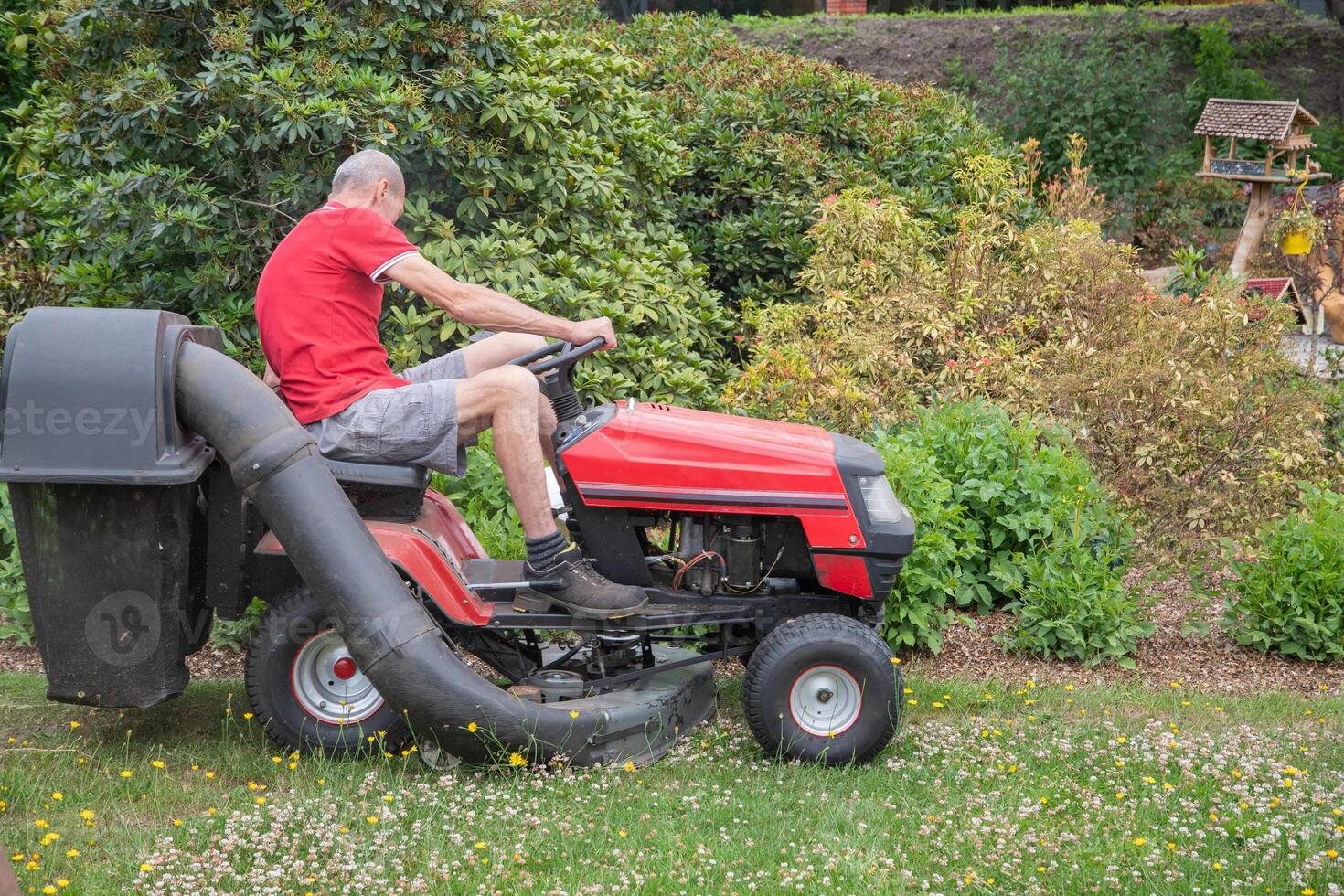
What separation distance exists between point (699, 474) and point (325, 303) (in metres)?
1.29

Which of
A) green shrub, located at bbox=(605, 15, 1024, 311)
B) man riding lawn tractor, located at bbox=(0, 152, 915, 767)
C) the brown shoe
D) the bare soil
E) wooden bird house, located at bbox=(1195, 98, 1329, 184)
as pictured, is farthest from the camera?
the bare soil

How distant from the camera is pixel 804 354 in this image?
22.1 ft

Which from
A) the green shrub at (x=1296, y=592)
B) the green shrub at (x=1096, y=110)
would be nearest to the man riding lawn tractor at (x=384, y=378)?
the green shrub at (x=1296, y=592)

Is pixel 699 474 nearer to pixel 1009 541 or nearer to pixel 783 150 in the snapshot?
pixel 1009 541

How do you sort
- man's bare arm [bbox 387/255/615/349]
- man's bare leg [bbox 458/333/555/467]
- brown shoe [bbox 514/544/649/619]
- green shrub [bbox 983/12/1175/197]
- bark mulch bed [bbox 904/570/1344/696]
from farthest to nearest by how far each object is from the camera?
1. green shrub [bbox 983/12/1175/197]
2. bark mulch bed [bbox 904/570/1344/696]
3. man's bare leg [bbox 458/333/555/467]
4. brown shoe [bbox 514/544/649/619]
5. man's bare arm [bbox 387/255/615/349]

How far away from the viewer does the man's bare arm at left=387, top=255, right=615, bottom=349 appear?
4012mm

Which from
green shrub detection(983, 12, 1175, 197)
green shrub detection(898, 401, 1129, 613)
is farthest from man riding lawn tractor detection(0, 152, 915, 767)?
green shrub detection(983, 12, 1175, 197)

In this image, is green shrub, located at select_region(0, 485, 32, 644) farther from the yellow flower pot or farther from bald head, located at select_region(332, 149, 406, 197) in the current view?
the yellow flower pot

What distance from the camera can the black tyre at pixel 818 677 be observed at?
408 cm

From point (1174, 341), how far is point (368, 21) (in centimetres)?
441

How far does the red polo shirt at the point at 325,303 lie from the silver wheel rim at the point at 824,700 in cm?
165

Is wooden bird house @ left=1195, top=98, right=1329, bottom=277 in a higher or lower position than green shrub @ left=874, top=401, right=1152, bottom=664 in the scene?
higher

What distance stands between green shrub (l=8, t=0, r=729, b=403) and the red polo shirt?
1634 mm

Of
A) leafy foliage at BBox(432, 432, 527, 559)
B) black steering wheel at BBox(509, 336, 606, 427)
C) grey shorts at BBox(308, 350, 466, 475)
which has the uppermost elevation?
black steering wheel at BBox(509, 336, 606, 427)
